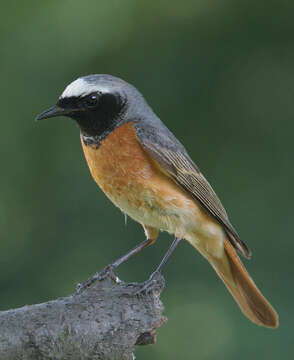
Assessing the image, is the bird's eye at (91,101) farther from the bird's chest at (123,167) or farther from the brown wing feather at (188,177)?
the brown wing feather at (188,177)

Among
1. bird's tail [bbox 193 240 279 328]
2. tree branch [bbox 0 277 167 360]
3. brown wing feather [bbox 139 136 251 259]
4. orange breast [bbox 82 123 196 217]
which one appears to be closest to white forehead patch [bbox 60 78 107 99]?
orange breast [bbox 82 123 196 217]

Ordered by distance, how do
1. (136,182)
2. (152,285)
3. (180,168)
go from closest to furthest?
(152,285)
(136,182)
(180,168)

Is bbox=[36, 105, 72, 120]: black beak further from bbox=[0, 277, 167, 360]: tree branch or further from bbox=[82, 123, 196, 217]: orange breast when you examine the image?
bbox=[0, 277, 167, 360]: tree branch

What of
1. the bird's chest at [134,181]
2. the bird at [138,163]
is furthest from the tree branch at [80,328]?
the bird's chest at [134,181]

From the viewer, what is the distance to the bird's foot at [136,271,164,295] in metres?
3.66

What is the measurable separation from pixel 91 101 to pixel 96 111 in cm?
10

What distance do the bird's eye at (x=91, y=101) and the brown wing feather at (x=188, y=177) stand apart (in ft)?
1.20

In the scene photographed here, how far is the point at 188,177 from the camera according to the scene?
420cm

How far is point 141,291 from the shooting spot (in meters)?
3.63

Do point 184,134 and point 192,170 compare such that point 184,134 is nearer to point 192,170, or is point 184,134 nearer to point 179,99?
point 179,99

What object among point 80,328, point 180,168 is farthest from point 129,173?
point 80,328

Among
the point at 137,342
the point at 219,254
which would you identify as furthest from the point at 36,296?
the point at 137,342

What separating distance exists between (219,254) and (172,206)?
755mm

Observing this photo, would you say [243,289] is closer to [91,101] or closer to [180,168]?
[180,168]
